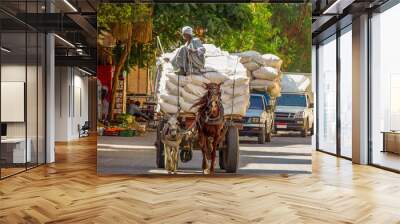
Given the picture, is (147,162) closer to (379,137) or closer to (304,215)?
(304,215)

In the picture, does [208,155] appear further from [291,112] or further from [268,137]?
[291,112]

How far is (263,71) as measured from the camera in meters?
7.14

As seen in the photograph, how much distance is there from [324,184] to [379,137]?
257 cm

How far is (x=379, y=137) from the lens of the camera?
832cm

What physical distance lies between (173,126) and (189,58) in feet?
3.53

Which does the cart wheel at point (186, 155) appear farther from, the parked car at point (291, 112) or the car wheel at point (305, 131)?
the car wheel at point (305, 131)

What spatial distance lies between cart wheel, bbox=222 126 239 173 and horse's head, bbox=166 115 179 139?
2.60 ft

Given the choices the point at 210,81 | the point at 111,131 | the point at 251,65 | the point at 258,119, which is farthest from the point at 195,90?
the point at 111,131

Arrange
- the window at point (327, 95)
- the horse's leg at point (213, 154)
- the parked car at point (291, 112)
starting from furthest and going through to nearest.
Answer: the window at point (327, 95)
the parked car at point (291, 112)
the horse's leg at point (213, 154)

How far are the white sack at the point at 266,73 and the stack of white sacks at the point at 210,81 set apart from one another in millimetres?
204

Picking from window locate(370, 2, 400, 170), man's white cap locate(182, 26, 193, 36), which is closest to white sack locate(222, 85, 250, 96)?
man's white cap locate(182, 26, 193, 36)

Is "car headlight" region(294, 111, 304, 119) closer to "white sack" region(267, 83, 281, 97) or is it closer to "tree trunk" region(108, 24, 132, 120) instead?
"white sack" region(267, 83, 281, 97)

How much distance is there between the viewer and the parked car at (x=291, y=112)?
23.5 feet

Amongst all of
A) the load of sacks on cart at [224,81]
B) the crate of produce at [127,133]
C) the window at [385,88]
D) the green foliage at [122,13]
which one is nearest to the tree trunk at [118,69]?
the green foliage at [122,13]
